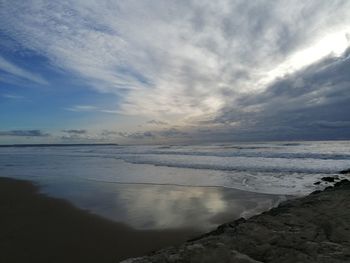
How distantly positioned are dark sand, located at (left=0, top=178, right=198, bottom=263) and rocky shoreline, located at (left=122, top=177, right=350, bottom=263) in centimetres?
181

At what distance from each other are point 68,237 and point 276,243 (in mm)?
4542

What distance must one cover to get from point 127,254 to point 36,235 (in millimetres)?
2451

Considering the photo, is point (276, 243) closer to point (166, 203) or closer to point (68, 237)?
point (68, 237)

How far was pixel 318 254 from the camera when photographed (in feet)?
12.6

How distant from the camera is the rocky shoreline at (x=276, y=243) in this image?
12.4 ft

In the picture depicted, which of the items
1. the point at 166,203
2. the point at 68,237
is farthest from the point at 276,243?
the point at 166,203

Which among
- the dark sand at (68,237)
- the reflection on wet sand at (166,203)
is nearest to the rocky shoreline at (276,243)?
the dark sand at (68,237)

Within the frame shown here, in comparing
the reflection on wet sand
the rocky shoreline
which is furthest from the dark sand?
the rocky shoreline

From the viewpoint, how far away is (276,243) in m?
4.29

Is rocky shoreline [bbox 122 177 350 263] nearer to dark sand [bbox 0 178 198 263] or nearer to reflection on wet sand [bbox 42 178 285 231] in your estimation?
dark sand [bbox 0 178 198 263]

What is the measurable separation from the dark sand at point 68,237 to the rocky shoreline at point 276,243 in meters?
1.81

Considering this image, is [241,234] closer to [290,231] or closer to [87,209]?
[290,231]

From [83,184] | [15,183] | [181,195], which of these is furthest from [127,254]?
[15,183]

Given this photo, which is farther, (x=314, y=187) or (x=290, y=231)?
(x=314, y=187)
